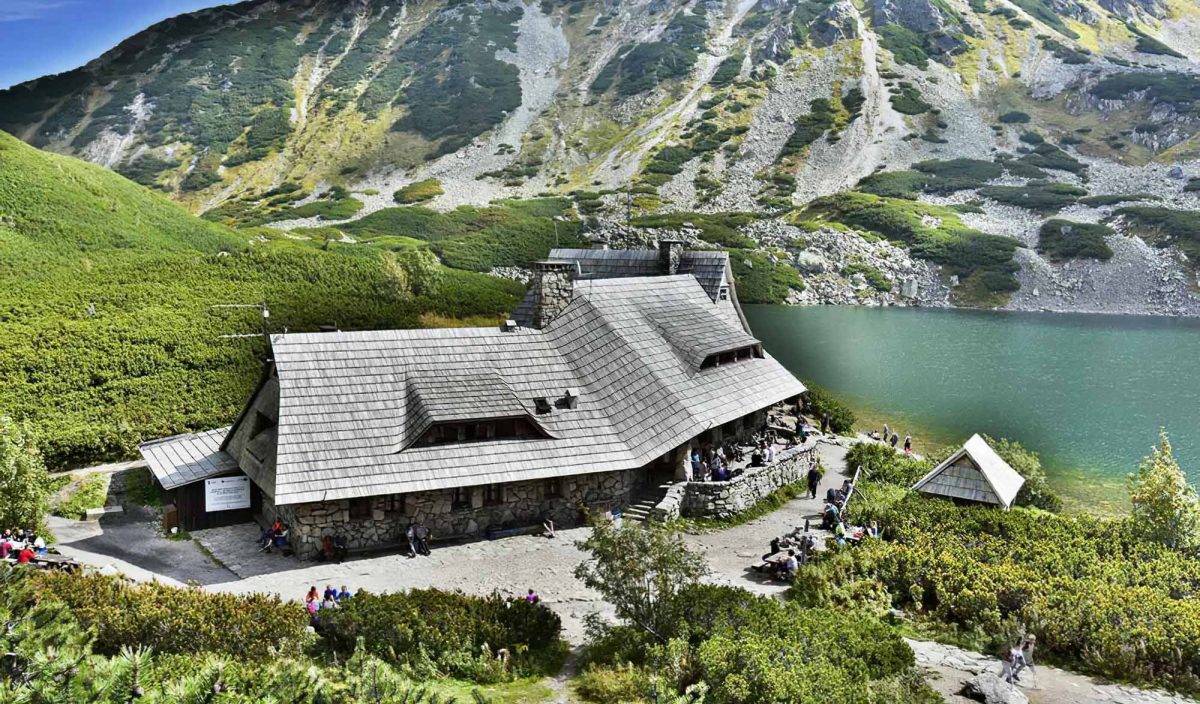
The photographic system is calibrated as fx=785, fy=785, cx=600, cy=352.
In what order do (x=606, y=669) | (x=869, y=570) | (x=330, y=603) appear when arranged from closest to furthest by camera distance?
(x=606, y=669) → (x=330, y=603) → (x=869, y=570)

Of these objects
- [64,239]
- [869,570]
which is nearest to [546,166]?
[64,239]

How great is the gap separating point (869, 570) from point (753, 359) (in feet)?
48.3

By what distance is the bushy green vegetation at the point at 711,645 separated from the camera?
13.4 m

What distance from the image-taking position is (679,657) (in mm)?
14977

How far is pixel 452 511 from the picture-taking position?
967 inches

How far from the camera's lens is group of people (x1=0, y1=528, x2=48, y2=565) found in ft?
66.6

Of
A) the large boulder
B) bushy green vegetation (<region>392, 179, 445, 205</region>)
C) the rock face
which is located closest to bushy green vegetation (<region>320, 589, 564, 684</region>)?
the large boulder

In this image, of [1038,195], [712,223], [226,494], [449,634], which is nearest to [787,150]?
[712,223]

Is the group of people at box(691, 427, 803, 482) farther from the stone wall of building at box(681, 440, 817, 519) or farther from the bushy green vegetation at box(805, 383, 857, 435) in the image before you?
the bushy green vegetation at box(805, 383, 857, 435)

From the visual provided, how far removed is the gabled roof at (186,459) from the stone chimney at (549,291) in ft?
40.7

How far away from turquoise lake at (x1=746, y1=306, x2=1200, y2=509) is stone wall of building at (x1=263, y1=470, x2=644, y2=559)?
25.2 meters

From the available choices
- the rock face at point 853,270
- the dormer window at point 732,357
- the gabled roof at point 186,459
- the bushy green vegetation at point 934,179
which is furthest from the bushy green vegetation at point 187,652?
the bushy green vegetation at point 934,179

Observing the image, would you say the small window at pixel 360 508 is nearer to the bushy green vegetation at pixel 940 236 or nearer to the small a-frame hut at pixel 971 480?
the small a-frame hut at pixel 971 480

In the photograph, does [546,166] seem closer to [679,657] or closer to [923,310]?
[923,310]
